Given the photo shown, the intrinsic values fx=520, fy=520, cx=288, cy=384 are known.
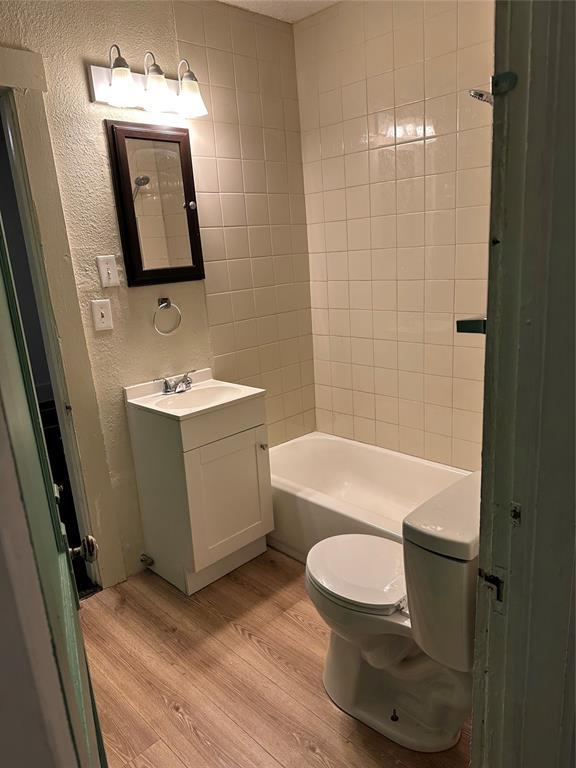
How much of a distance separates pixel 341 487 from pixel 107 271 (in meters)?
1.64

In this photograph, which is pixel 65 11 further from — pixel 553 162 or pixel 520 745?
pixel 520 745

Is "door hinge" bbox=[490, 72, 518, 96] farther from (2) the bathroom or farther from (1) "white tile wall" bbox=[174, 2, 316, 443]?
(1) "white tile wall" bbox=[174, 2, 316, 443]

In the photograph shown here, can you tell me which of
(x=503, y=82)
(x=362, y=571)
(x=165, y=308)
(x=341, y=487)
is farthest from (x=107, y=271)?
(x=503, y=82)

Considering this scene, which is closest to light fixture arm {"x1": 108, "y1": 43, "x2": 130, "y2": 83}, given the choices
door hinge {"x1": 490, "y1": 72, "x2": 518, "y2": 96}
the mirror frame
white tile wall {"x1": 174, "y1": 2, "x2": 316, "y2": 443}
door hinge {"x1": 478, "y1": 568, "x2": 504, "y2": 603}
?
the mirror frame

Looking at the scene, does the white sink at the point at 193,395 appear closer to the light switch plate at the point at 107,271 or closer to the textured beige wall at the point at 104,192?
the textured beige wall at the point at 104,192

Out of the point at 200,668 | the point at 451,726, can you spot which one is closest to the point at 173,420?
the point at 200,668

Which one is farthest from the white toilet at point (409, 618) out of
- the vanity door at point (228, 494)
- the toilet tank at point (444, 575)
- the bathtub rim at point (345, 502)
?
the vanity door at point (228, 494)

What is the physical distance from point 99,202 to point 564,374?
195 centimetres

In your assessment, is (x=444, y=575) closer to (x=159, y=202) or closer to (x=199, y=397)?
(x=199, y=397)

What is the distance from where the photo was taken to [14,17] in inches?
70.2

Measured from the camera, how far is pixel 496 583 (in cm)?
74

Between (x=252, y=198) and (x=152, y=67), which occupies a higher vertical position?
(x=152, y=67)

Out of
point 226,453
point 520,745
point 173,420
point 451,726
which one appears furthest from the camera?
point 226,453

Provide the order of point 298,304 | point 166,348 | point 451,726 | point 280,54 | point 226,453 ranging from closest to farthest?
1. point 451,726
2. point 226,453
3. point 166,348
4. point 280,54
5. point 298,304
